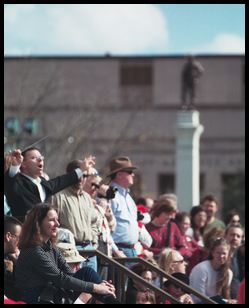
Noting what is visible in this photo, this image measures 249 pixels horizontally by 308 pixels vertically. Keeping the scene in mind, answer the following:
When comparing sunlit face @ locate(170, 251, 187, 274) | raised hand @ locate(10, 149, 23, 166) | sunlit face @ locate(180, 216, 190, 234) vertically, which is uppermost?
raised hand @ locate(10, 149, 23, 166)

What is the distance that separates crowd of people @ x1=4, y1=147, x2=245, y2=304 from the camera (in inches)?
403

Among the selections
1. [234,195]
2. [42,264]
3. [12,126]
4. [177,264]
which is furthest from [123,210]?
[234,195]

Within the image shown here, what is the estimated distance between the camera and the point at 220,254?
1324 cm

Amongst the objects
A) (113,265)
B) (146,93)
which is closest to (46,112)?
(146,93)

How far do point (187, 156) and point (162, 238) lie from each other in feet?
76.9

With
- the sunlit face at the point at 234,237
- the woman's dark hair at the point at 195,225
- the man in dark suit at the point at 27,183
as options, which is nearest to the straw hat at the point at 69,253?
the man in dark suit at the point at 27,183

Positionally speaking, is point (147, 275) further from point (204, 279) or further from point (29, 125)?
point (29, 125)

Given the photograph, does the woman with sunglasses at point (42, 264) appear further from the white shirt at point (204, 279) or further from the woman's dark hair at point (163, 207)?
the woman's dark hair at point (163, 207)

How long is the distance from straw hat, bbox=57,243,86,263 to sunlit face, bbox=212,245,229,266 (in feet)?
8.01

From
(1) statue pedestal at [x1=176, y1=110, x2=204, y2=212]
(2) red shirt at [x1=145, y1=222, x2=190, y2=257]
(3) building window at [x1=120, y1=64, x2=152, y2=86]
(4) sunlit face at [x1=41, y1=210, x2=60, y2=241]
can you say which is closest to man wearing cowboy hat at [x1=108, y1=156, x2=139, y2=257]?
(2) red shirt at [x1=145, y1=222, x2=190, y2=257]

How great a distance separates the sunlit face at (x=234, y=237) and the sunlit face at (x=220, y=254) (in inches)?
62.2

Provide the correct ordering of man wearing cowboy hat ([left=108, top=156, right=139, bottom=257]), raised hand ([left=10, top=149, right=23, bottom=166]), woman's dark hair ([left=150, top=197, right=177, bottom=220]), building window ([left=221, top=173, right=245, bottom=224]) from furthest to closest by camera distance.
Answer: building window ([left=221, top=173, right=245, bottom=224])
woman's dark hair ([left=150, top=197, right=177, bottom=220])
man wearing cowboy hat ([left=108, top=156, right=139, bottom=257])
raised hand ([left=10, top=149, right=23, bottom=166])

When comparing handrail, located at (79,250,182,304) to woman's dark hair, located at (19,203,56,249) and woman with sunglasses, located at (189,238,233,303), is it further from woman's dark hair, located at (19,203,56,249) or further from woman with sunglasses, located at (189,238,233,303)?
woman with sunglasses, located at (189,238,233,303)

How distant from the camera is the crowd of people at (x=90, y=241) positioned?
1023cm
